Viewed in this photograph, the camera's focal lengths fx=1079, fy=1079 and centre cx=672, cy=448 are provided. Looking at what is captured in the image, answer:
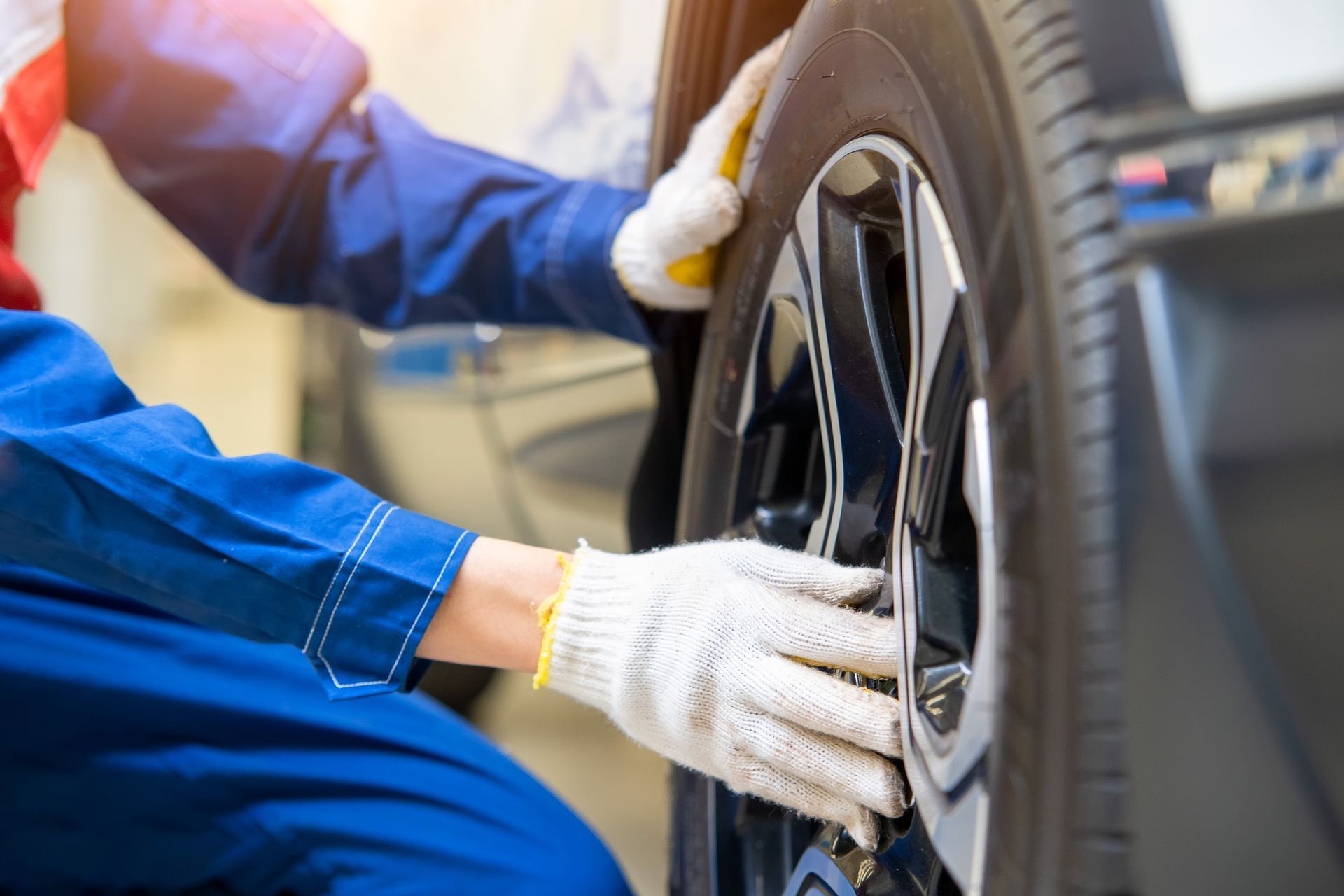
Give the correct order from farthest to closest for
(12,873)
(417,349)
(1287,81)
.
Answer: (417,349) < (12,873) < (1287,81)

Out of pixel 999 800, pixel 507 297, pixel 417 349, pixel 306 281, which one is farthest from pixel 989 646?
pixel 417 349

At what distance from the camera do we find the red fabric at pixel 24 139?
0.96 meters

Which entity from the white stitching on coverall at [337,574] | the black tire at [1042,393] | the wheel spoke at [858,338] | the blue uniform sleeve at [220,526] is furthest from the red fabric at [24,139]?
the black tire at [1042,393]

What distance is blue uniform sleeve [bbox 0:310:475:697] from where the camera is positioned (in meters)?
0.72

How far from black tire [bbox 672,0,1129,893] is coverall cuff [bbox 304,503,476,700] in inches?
15.6

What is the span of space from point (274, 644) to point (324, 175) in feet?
1.81

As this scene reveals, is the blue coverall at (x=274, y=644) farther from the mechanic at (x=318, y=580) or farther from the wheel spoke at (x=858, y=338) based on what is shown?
the wheel spoke at (x=858, y=338)

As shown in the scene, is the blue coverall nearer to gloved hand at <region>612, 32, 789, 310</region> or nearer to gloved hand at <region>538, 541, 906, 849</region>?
gloved hand at <region>612, 32, 789, 310</region>

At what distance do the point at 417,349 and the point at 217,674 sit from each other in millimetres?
663

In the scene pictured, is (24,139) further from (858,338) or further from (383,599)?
(858,338)

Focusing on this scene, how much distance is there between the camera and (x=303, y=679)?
3.86 ft

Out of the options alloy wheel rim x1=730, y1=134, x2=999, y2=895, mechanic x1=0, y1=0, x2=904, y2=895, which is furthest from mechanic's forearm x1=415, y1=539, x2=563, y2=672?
alloy wheel rim x1=730, y1=134, x2=999, y2=895

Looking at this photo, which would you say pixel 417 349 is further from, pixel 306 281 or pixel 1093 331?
pixel 1093 331

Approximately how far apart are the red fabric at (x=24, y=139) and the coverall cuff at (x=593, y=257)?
48cm
